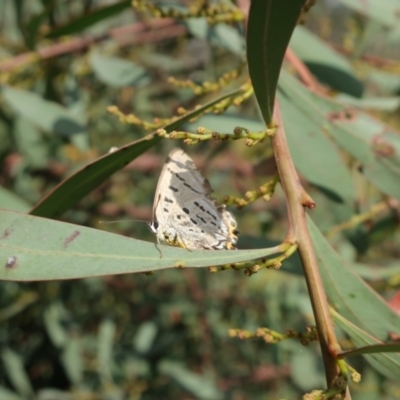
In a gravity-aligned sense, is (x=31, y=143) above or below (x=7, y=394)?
above

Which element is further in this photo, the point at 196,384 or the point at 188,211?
the point at 196,384

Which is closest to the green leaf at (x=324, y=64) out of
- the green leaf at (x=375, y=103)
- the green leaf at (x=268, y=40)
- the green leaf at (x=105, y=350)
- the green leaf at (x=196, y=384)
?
the green leaf at (x=375, y=103)

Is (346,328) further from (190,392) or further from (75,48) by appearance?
(190,392)

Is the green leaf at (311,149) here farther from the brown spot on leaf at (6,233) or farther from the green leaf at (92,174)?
the brown spot on leaf at (6,233)

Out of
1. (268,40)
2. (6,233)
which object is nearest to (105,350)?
(6,233)

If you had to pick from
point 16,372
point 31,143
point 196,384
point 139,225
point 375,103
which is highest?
point 375,103

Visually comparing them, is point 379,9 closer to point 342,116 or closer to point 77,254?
point 342,116
